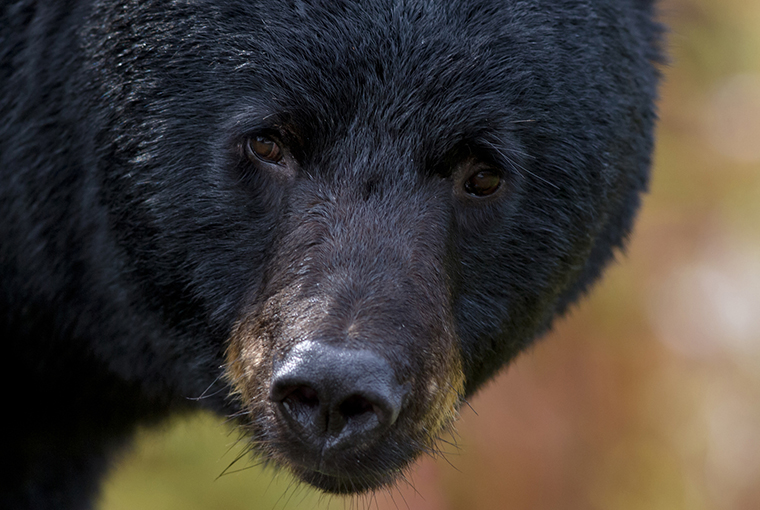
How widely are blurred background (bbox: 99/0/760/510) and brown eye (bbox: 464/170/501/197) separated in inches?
159

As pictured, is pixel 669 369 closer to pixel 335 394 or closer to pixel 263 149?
pixel 263 149

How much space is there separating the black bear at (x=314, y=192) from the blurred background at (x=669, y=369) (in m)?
3.69

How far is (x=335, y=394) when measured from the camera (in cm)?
A: 218

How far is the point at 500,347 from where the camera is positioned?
3.16 metres

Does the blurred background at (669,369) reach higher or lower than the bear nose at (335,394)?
lower

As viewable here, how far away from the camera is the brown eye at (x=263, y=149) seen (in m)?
2.72

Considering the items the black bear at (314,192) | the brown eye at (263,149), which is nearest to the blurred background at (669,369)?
the black bear at (314,192)

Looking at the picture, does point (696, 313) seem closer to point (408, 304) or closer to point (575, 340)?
point (575, 340)

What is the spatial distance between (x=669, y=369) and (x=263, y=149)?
211 inches

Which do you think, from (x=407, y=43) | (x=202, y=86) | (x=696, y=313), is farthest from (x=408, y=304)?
(x=696, y=313)

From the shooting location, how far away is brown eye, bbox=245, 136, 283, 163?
8.91ft

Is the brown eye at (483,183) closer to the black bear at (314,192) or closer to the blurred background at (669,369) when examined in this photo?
the black bear at (314,192)

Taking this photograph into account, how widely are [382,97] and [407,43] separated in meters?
0.19

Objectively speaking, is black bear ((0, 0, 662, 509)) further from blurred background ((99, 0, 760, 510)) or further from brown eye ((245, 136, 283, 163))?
blurred background ((99, 0, 760, 510))
